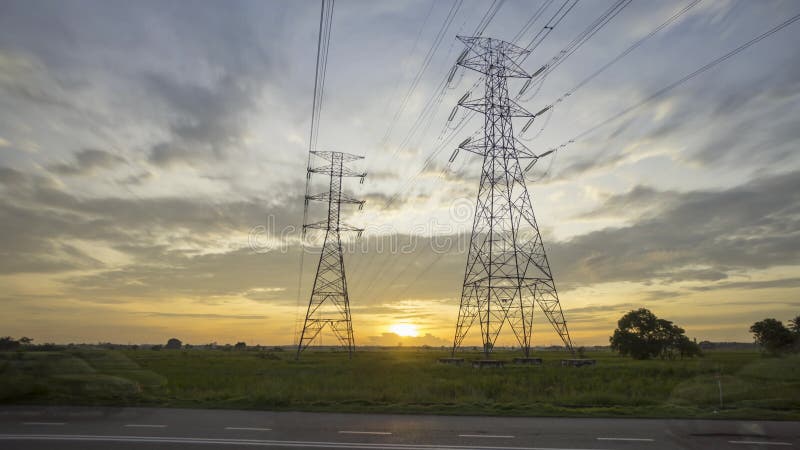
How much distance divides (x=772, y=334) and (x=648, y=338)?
29899 millimetres

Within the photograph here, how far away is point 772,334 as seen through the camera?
9806 cm

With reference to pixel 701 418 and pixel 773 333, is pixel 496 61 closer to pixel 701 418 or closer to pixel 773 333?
pixel 701 418

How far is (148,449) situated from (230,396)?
37.0 ft

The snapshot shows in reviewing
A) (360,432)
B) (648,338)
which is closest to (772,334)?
(648,338)

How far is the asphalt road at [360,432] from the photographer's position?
13461mm

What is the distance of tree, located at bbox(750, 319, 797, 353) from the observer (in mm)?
93438

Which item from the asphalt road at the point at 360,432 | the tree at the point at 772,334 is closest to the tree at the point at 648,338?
the tree at the point at 772,334

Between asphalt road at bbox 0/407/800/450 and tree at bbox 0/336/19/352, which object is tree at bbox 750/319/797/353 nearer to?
asphalt road at bbox 0/407/800/450

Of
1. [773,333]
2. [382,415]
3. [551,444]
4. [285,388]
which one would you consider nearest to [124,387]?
[285,388]

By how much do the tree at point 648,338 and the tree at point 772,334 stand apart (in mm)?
15949

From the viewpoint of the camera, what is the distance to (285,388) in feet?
78.4

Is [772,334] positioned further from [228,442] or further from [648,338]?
[228,442]

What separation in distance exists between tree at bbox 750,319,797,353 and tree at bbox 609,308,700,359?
15.9m

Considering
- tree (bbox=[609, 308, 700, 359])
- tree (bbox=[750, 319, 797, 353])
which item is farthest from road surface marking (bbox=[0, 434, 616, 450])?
tree (bbox=[750, 319, 797, 353])
